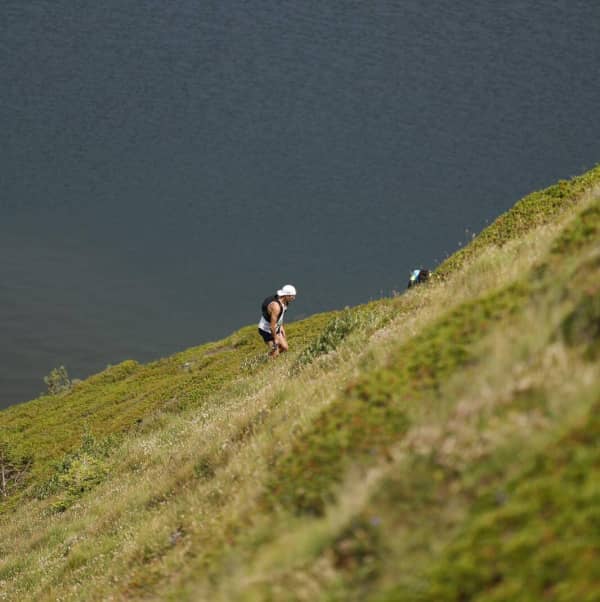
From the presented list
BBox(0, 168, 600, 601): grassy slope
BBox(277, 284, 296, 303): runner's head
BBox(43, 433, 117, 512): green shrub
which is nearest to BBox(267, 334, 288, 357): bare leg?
BBox(277, 284, 296, 303): runner's head

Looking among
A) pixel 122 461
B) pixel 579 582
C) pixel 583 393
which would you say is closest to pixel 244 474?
pixel 583 393

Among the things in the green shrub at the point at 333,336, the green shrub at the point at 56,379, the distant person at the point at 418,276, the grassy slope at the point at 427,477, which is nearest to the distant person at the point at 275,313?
the distant person at the point at 418,276

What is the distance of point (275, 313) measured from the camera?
20594 mm

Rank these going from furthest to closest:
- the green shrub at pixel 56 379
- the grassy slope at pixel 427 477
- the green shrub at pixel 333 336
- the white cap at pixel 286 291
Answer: the green shrub at pixel 56 379 < the white cap at pixel 286 291 < the green shrub at pixel 333 336 < the grassy slope at pixel 427 477

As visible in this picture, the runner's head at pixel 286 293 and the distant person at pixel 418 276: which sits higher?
the runner's head at pixel 286 293

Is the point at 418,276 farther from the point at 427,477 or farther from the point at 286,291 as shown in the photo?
the point at 427,477

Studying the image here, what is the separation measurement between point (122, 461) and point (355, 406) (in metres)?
16.7

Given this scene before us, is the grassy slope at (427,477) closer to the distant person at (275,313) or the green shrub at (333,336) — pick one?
the green shrub at (333,336)

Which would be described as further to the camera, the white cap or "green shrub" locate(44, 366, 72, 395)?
"green shrub" locate(44, 366, 72, 395)

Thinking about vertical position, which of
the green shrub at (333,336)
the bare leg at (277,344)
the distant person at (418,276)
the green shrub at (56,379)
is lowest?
the green shrub at (333,336)

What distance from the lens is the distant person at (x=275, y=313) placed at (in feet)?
65.8

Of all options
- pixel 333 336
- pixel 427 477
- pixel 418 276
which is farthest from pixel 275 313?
pixel 427 477

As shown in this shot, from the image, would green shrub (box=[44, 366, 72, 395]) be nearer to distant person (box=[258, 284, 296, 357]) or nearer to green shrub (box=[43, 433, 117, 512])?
green shrub (box=[43, 433, 117, 512])

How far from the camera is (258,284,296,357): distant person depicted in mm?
20062
